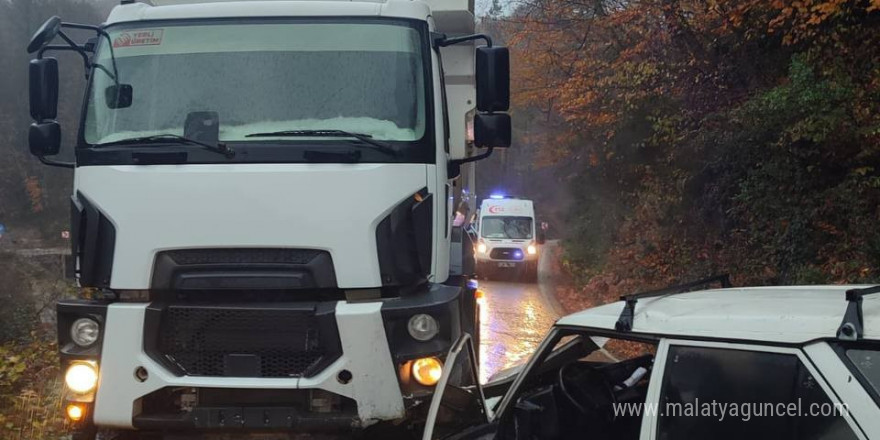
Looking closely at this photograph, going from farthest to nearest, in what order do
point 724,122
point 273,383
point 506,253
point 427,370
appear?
point 506,253
point 724,122
point 427,370
point 273,383

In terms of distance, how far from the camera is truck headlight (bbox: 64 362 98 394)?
401cm

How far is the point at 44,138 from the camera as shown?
4.84 m

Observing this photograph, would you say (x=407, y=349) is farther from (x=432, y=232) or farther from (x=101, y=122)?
(x=101, y=122)

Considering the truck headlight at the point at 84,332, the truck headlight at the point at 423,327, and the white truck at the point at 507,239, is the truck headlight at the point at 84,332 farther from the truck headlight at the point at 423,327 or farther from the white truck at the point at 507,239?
the white truck at the point at 507,239

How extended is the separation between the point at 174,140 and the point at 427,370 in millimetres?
2036

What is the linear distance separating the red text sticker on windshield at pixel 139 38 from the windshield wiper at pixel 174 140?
2.37 ft

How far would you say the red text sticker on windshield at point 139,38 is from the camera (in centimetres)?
470

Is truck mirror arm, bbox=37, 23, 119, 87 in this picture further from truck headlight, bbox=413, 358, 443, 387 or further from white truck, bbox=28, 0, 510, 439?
truck headlight, bbox=413, 358, 443, 387

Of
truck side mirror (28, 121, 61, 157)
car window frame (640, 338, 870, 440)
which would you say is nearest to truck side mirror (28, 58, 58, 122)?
truck side mirror (28, 121, 61, 157)

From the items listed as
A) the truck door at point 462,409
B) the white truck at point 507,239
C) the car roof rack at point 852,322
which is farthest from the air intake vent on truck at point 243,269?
the white truck at point 507,239

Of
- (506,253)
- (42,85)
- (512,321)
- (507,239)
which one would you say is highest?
(42,85)

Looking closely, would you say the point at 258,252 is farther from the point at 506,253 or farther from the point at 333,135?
the point at 506,253

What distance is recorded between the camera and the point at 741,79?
39.6ft

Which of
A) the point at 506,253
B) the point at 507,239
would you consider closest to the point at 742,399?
the point at 506,253
